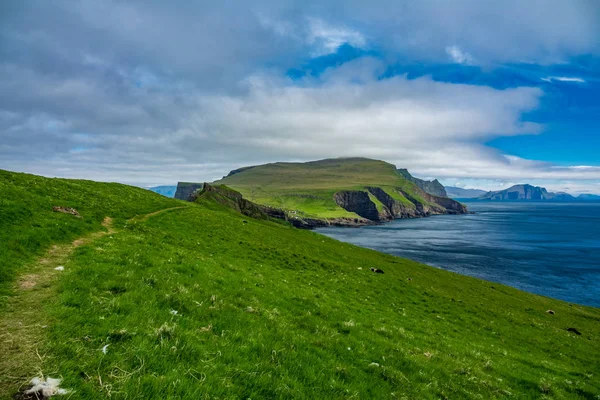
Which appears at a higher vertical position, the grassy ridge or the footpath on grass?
the grassy ridge

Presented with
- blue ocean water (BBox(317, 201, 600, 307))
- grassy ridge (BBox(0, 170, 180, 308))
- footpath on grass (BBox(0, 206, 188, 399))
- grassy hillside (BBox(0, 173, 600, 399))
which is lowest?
blue ocean water (BBox(317, 201, 600, 307))

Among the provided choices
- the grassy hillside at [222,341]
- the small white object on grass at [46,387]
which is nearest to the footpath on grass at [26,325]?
the grassy hillside at [222,341]

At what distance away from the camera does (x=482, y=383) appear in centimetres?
1163

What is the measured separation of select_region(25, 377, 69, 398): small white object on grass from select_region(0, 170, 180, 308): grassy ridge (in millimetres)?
5945

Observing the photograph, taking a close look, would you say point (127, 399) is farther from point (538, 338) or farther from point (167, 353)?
point (538, 338)

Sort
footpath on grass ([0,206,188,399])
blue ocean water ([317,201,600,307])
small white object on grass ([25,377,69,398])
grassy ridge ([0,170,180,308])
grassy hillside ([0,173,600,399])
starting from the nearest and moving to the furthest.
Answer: small white object on grass ([25,377,69,398]), footpath on grass ([0,206,188,399]), grassy hillside ([0,173,600,399]), grassy ridge ([0,170,180,308]), blue ocean water ([317,201,600,307])

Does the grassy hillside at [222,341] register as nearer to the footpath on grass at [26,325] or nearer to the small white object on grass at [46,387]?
the footpath on grass at [26,325]

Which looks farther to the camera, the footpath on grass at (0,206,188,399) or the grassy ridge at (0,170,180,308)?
the grassy ridge at (0,170,180,308)

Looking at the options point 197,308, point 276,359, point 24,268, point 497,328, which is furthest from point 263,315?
point 497,328

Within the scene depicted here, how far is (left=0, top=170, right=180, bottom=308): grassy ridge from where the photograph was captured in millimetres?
13499

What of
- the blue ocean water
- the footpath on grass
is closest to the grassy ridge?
the footpath on grass

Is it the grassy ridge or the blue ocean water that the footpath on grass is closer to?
the grassy ridge

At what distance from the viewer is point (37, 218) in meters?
19.6

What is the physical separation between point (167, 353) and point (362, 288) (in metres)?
23.9
